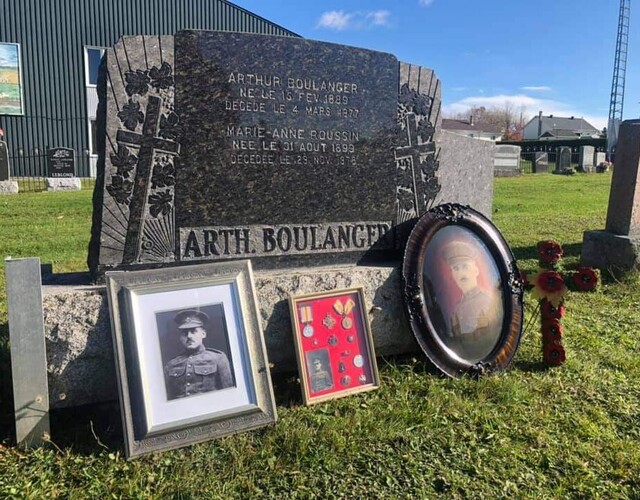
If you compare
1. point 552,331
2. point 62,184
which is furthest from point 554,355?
point 62,184

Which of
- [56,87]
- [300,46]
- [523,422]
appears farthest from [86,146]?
[523,422]

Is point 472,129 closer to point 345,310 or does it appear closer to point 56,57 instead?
point 56,57

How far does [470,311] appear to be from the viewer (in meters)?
3.55

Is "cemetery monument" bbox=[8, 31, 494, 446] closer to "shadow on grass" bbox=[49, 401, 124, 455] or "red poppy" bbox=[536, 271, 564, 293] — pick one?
"shadow on grass" bbox=[49, 401, 124, 455]

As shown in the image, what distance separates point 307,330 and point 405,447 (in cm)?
83

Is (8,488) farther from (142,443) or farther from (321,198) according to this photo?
(321,198)

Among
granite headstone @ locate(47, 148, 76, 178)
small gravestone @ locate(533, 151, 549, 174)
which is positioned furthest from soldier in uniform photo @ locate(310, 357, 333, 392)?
small gravestone @ locate(533, 151, 549, 174)

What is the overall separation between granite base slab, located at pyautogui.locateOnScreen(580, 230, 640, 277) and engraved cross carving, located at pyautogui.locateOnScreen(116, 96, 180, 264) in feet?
16.2

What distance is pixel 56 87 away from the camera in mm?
20672

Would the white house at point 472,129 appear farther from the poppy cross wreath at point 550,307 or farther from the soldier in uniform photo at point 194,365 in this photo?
the soldier in uniform photo at point 194,365

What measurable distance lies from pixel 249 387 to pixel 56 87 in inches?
836

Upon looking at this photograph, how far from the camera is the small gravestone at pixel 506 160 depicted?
2055 centimetres

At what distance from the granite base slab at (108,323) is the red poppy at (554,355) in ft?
2.81

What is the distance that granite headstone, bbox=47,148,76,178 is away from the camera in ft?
53.7
